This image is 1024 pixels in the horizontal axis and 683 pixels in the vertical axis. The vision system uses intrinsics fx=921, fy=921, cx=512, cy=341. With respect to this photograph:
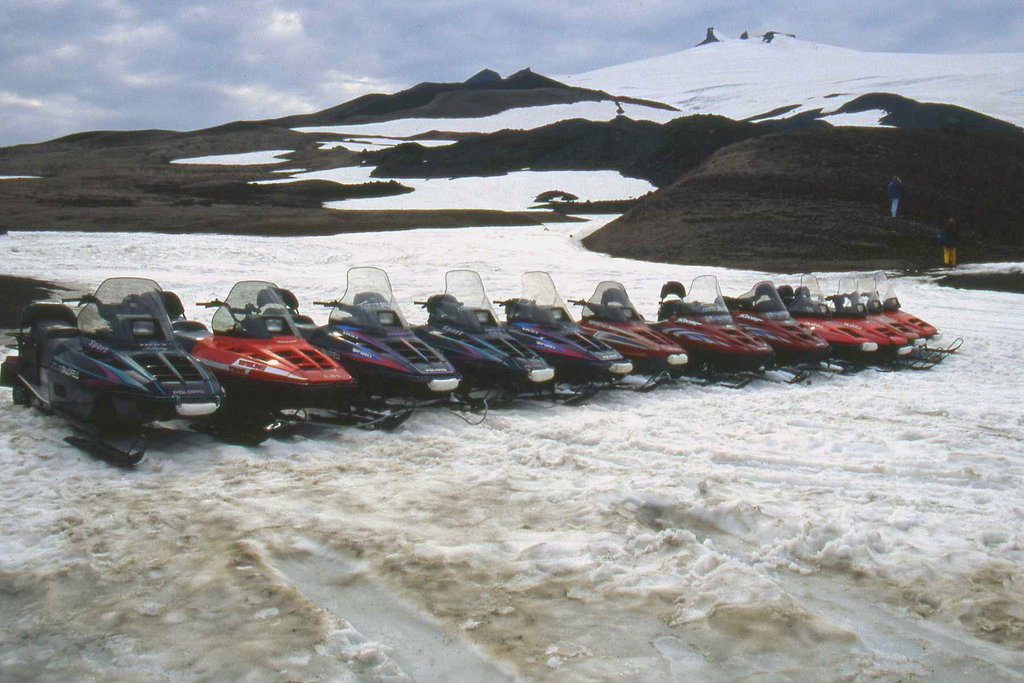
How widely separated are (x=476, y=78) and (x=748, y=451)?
147 meters

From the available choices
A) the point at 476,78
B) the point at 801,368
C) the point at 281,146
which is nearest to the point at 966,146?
the point at 801,368

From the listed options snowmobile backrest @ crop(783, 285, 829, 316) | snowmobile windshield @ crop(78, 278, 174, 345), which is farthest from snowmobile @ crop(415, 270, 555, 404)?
snowmobile backrest @ crop(783, 285, 829, 316)

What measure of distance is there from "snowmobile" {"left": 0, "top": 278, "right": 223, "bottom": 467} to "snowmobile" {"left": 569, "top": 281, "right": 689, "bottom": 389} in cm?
583

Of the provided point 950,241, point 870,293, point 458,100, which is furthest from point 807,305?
point 458,100

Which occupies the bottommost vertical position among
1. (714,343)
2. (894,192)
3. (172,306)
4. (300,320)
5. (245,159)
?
(714,343)

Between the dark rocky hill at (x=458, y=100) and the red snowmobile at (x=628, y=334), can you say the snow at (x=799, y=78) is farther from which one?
the red snowmobile at (x=628, y=334)

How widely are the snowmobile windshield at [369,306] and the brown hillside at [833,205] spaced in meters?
19.3

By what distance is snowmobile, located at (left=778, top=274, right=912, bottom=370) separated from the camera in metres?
14.6

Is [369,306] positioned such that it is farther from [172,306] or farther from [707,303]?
[707,303]

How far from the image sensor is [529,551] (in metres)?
5.78

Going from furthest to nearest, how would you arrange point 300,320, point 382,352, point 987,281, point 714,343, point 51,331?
point 987,281 → point 714,343 → point 300,320 → point 382,352 → point 51,331

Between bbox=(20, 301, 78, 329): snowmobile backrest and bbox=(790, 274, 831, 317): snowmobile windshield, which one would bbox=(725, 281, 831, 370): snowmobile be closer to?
bbox=(790, 274, 831, 317): snowmobile windshield

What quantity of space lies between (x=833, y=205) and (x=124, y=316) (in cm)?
3179

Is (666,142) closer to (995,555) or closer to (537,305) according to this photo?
(537,305)
